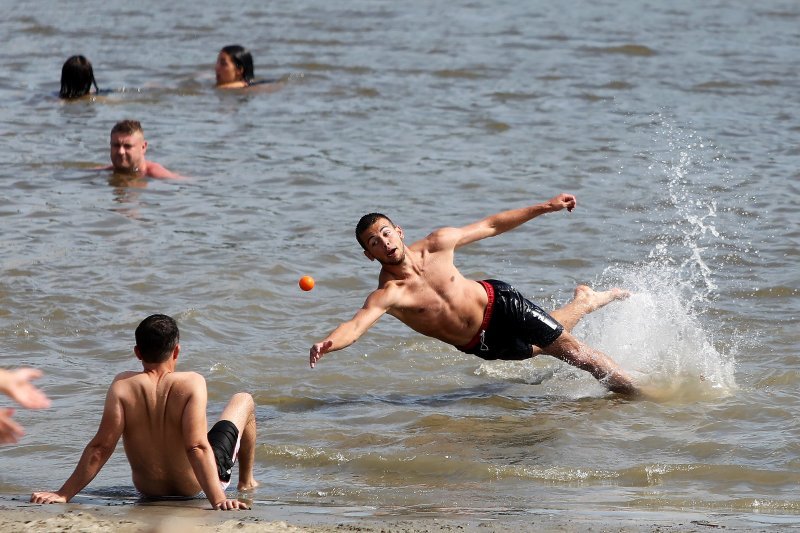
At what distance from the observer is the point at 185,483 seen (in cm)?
581

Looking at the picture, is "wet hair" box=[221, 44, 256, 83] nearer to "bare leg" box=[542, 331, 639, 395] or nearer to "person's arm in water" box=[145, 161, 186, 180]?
"person's arm in water" box=[145, 161, 186, 180]

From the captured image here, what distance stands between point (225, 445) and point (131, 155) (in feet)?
25.5

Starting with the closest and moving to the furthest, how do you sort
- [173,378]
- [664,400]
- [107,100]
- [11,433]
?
[11,433] < [173,378] < [664,400] < [107,100]

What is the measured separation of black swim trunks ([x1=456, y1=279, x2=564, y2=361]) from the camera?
26.5 ft

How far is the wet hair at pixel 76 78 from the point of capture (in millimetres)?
16297

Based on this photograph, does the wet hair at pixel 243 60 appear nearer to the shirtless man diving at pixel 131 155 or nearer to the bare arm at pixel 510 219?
the shirtless man diving at pixel 131 155

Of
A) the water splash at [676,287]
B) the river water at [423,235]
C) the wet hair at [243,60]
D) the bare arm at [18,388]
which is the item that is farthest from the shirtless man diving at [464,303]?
the wet hair at [243,60]

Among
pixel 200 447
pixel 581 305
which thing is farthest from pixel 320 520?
pixel 581 305

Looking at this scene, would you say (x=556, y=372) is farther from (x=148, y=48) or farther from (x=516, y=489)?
(x=148, y=48)

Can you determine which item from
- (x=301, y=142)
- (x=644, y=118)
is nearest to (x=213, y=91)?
(x=301, y=142)

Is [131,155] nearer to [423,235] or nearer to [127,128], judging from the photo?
[127,128]

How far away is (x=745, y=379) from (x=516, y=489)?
2624 mm

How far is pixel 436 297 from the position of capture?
25.7 ft

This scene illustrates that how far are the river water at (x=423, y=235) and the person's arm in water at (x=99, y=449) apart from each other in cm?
49
